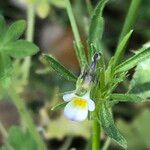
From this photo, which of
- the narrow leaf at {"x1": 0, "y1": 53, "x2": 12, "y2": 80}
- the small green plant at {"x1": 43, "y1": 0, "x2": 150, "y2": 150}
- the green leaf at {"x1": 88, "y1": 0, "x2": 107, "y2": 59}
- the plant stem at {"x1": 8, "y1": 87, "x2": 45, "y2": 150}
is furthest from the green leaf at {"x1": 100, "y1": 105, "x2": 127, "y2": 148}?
the plant stem at {"x1": 8, "y1": 87, "x2": 45, "y2": 150}

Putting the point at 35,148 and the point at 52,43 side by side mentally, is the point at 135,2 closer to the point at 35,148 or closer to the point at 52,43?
the point at 35,148

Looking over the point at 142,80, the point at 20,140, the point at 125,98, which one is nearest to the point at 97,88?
the point at 125,98

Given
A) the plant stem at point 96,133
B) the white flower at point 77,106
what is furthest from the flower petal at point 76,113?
the plant stem at point 96,133

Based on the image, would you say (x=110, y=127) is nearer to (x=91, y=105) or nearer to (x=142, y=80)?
(x=91, y=105)

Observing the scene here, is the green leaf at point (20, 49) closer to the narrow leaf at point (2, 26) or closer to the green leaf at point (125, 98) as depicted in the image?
the narrow leaf at point (2, 26)

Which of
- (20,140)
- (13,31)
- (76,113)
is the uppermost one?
(13,31)

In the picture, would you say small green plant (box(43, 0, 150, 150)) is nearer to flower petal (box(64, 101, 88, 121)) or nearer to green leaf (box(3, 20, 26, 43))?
flower petal (box(64, 101, 88, 121))
